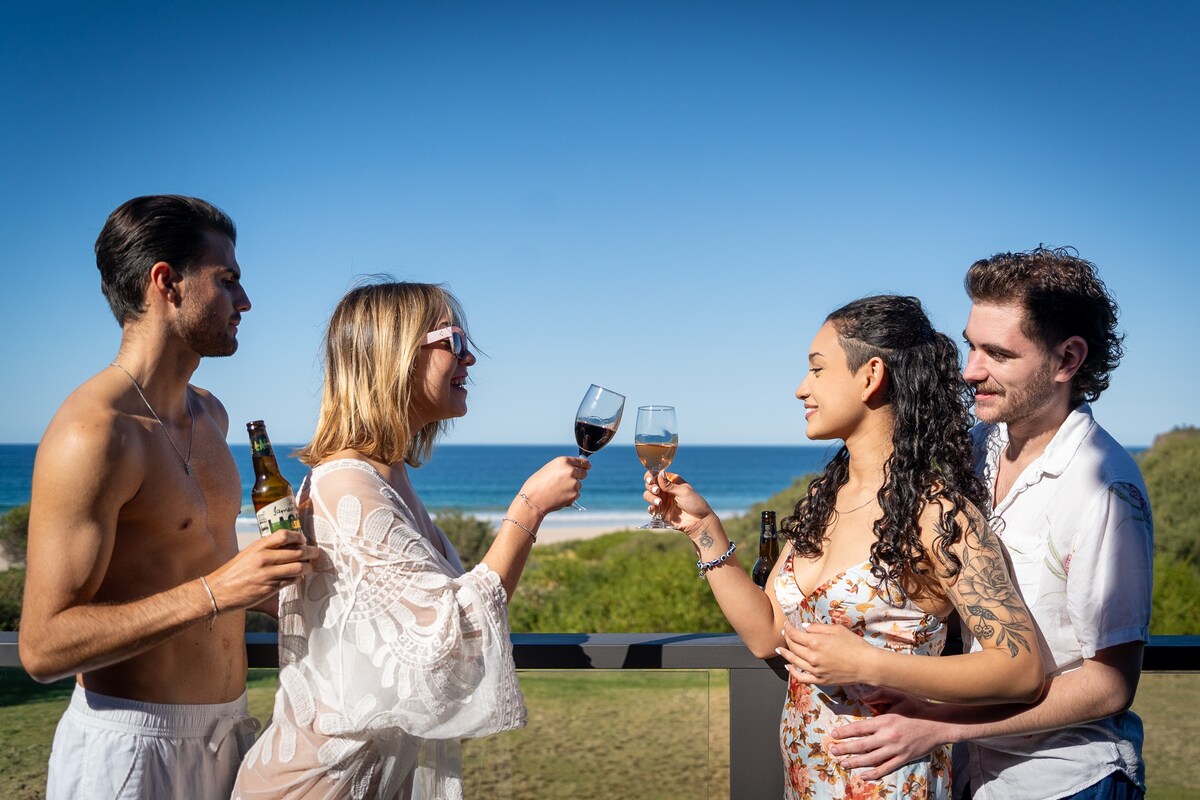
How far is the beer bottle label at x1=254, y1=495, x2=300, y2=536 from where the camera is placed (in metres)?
2.20

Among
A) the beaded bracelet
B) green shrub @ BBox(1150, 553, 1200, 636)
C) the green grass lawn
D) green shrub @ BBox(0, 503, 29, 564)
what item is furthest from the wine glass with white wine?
green shrub @ BBox(0, 503, 29, 564)

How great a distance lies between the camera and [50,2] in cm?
4600

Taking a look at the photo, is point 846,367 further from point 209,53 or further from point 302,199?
point 302,199

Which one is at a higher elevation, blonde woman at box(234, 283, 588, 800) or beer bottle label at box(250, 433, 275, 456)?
beer bottle label at box(250, 433, 275, 456)

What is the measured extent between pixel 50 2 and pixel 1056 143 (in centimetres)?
4642

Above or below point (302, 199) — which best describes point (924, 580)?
below

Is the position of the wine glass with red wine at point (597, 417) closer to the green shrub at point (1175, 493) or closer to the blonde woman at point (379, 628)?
the blonde woman at point (379, 628)

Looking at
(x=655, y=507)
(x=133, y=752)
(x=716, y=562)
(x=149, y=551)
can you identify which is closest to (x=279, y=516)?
(x=149, y=551)

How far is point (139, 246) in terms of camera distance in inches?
97.0

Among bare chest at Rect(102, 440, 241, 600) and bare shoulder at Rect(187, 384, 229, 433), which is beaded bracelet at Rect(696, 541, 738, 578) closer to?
bare chest at Rect(102, 440, 241, 600)

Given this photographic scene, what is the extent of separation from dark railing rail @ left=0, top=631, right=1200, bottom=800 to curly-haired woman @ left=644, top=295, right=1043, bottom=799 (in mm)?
258

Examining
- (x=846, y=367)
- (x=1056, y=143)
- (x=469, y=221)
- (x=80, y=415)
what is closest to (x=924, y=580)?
(x=846, y=367)

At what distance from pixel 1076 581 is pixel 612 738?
1517mm

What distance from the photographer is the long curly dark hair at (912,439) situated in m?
2.23
